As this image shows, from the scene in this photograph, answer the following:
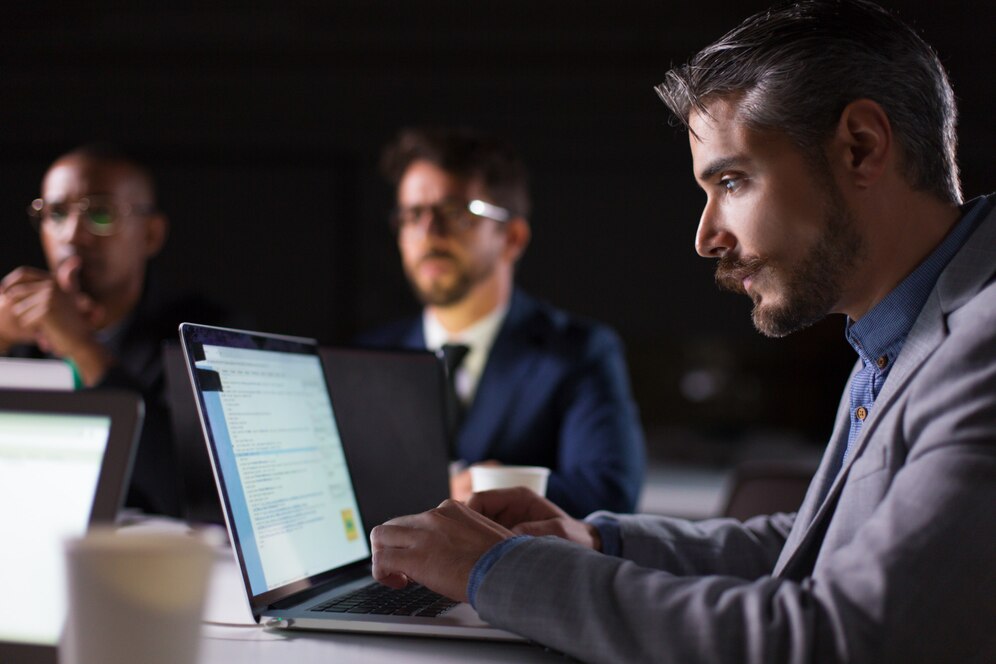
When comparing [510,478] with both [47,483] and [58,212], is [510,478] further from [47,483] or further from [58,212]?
[58,212]

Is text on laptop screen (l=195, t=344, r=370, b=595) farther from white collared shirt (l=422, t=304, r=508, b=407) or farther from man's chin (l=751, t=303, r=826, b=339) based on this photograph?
white collared shirt (l=422, t=304, r=508, b=407)

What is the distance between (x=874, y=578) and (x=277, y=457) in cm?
67

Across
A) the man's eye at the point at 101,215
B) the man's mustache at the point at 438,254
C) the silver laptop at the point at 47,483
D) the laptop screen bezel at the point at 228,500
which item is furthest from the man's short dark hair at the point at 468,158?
the silver laptop at the point at 47,483

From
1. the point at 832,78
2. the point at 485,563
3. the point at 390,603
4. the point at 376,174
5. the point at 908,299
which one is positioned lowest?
the point at 390,603

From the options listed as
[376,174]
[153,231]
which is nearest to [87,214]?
[153,231]

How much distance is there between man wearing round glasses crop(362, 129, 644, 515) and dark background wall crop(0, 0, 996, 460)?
207cm

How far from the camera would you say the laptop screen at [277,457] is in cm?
103

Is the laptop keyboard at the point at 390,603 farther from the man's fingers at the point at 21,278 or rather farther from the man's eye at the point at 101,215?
the man's eye at the point at 101,215

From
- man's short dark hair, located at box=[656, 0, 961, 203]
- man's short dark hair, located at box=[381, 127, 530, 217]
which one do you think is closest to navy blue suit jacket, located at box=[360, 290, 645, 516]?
man's short dark hair, located at box=[381, 127, 530, 217]

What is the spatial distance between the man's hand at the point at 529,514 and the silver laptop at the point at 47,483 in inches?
19.9

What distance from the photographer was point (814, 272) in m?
1.12

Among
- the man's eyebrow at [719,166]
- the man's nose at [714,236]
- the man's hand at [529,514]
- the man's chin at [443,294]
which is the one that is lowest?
the man's hand at [529,514]

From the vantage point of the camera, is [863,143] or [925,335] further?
[863,143]

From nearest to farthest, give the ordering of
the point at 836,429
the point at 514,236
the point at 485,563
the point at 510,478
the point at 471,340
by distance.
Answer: the point at 485,563 < the point at 836,429 < the point at 510,478 < the point at 471,340 < the point at 514,236
